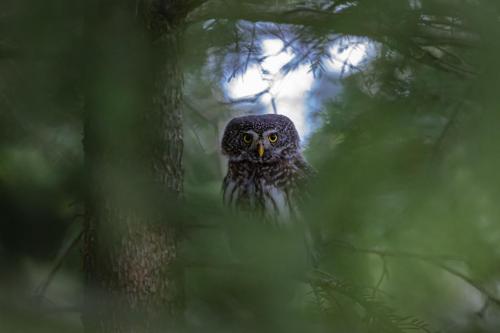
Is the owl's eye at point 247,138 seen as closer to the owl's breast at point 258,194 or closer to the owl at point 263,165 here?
the owl at point 263,165

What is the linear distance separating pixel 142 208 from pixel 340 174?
700 millimetres

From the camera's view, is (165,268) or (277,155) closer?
(165,268)

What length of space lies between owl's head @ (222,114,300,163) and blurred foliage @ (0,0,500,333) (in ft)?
1.82

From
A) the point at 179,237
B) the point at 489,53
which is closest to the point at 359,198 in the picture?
the point at 489,53

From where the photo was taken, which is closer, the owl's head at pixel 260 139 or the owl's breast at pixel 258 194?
the owl's breast at pixel 258 194

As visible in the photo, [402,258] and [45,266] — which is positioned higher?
[402,258]

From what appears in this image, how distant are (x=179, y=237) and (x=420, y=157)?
1100 millimetres

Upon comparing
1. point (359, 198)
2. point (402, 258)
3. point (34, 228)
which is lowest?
point (34, 228)

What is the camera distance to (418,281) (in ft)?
4.64

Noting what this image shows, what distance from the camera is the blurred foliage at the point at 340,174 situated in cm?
94

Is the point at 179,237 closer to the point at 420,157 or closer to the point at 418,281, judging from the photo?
the point at 418,281

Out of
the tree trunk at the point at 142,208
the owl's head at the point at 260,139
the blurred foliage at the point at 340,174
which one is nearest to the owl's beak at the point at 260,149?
the owl's head at the point at 260,139

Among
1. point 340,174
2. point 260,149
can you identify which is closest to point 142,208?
point 340,174

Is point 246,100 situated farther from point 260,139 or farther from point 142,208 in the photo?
point 142,208
